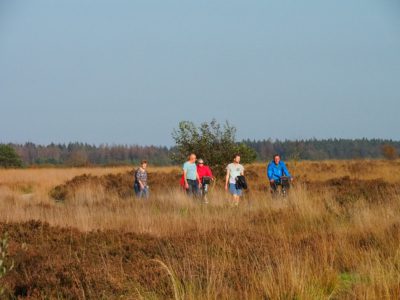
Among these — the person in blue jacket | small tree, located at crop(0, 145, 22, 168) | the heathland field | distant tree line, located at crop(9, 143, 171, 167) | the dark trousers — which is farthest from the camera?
distant tree line, located at crop(9, 143, 171, 167)

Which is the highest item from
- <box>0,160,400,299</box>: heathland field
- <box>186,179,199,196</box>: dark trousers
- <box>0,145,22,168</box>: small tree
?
<box>0,145,22,168</box>: small tree

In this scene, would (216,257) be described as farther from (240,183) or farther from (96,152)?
(96,152)

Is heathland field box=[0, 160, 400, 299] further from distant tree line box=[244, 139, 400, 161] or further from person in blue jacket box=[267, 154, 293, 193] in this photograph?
distant tree line box=[244, 139, 400, 161]

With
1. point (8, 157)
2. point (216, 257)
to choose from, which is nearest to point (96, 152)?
point (8, 157)

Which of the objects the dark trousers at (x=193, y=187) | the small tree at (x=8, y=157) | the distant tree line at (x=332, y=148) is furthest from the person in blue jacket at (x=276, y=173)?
the distant tree line at (x=332, y=148)

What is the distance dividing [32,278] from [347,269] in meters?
3.75

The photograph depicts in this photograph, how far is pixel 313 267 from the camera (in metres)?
6.95

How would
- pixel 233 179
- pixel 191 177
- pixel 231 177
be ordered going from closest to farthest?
pixel 233 179 < pixel 231 177 < pixel 191 177

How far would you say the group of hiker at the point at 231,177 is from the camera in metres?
16.9

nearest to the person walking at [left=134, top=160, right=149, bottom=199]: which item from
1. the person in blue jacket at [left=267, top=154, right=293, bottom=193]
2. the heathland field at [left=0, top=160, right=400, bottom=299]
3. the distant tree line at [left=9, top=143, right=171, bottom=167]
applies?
the person in blue jacket at [left=267, top=154, right=293, bottom=193]

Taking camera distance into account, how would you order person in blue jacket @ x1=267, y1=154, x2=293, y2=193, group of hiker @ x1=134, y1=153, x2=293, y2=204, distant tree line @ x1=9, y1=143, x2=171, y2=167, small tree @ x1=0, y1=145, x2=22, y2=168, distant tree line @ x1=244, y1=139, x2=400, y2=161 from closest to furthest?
group of hiker @ x1=134, y1=153, x2=293, y2=204 → person in blue jacket @ x1=267, y1=154, x2=293, y2=193 → small tree @ x1=0, y1=145, x2=22, y2=168 → distant tree line @ x1=244, y1=139, x2=400, y2=161 → distant tree line @ x1=9, y1=143, x2=171, y2=167

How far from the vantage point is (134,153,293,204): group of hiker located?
16.9 m

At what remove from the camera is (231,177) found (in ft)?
56.0

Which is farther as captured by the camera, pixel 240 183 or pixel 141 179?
pixel 141 179
